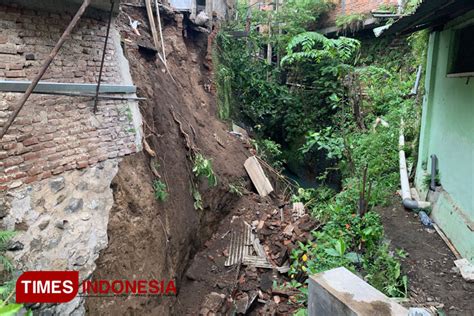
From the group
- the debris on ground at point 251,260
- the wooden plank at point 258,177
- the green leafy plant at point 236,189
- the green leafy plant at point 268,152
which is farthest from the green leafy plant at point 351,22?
the green leafy plant at point 236,189

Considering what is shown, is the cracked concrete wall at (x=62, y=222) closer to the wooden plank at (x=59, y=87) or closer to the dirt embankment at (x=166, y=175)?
the dirt embankment at (x=166, y=175)

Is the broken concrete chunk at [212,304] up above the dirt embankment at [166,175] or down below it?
below

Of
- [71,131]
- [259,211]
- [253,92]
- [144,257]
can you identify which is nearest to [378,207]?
[259,211]

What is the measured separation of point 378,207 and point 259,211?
219 cm

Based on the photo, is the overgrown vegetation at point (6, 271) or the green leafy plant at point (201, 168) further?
the green leafy plant at point (201, 168)

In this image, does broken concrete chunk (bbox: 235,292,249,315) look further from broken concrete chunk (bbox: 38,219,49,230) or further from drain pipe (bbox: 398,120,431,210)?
drain pipe (bbox: 398,120,431,210)

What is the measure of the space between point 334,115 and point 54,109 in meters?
8.42

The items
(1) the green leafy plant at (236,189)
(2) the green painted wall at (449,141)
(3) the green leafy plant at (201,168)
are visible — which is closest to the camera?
(2) the green painted wall at (449,141)

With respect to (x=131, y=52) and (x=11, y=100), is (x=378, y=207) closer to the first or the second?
(x=131, y=52)

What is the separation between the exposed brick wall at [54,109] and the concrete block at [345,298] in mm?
2560

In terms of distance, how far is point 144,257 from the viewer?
3.49 meters

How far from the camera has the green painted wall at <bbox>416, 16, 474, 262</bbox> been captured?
12.7 feet

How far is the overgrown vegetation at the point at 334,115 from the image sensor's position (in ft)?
15.5

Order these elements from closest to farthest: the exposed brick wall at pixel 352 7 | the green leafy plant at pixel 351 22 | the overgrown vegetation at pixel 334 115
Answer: the overgrown vegetation at pixel 334 115, the exposed brick wall at pixel 352 7, the green leafy plant at pixel 351 22
